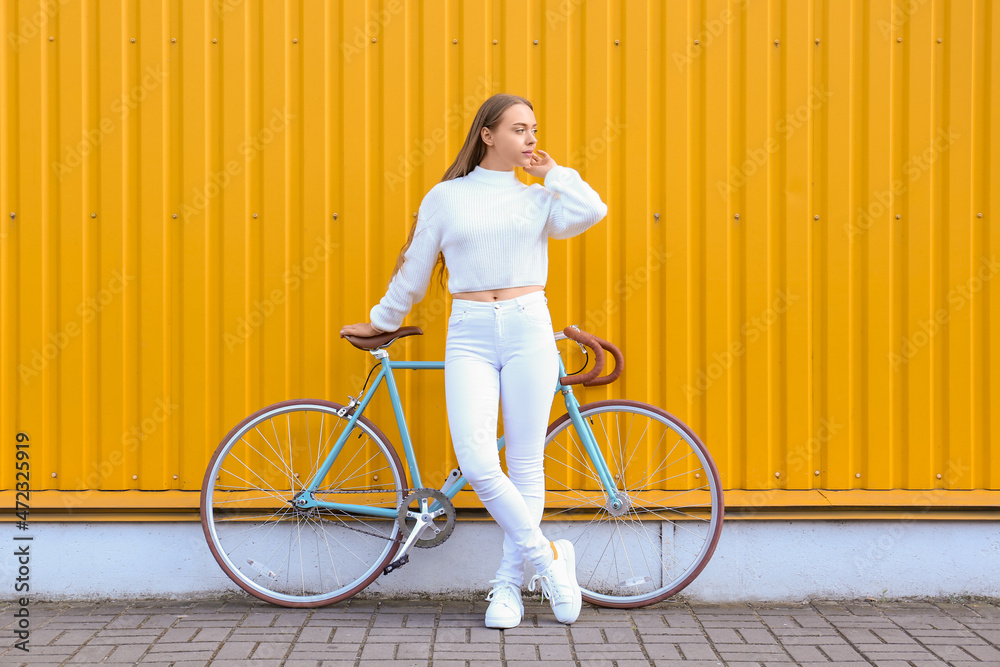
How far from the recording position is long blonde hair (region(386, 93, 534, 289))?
3.25 meters

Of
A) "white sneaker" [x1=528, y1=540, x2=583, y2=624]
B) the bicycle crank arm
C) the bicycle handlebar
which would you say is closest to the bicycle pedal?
the bicycle crank arm

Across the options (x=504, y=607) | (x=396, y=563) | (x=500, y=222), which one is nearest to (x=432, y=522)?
(x=396, y=563)

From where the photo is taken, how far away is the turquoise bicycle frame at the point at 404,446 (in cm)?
354

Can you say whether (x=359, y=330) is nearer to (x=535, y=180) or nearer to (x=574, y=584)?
(x=535, y=180)

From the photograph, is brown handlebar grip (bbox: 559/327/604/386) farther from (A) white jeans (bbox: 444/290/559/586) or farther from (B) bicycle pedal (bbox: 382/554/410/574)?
(B) bicycle pedal (bbox: 382/554/410/574)

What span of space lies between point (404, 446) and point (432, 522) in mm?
346

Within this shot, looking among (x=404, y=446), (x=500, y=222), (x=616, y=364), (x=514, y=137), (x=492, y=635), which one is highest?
(x=514, y=137)

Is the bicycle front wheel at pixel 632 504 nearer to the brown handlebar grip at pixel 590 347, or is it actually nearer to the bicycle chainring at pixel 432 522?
the brown handlebar grip at pixel 590 347

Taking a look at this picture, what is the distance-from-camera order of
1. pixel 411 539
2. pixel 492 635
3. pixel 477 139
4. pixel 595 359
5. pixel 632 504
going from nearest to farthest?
pixel 492 635 → pixel 477 139 → pixel 411 539 → pixel 595 359 → pixel 632 504

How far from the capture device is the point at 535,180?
12.3ft

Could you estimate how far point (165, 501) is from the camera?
370 centimetres

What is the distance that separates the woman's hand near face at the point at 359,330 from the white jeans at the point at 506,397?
0.37m

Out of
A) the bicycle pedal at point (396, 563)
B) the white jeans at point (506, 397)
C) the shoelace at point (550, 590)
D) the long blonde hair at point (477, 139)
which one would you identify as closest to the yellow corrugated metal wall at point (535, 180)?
the long blonde hair at point (477, 139)

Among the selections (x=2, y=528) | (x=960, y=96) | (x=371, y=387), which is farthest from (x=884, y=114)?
(x=2, y=528)
